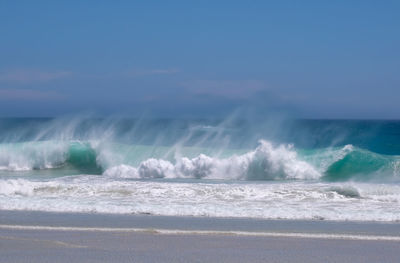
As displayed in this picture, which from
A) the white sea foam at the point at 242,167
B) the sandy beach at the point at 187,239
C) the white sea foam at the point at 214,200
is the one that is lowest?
the sandy beach at the point at 187,239

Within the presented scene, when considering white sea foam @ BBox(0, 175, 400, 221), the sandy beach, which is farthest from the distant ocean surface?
the sandy beach

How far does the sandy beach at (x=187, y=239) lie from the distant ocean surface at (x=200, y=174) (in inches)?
37.5

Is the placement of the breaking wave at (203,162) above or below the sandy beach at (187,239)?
above

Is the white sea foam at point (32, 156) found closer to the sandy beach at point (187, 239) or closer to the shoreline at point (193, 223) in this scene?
the shoreline at point (193, 223)

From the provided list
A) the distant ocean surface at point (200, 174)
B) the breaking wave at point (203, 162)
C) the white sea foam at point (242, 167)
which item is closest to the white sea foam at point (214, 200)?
the distant ocean surface at point (200, 174)

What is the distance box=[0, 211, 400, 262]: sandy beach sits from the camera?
767cm

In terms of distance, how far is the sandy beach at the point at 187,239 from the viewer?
767 centimetres

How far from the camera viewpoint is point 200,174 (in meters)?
21.6

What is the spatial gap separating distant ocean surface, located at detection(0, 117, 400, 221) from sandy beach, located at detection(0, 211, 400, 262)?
95cm

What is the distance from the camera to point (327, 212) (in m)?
11.8

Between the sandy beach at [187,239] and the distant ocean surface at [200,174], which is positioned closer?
the sandy beach at [187,239]

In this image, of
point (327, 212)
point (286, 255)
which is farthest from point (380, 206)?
point (286, 255)

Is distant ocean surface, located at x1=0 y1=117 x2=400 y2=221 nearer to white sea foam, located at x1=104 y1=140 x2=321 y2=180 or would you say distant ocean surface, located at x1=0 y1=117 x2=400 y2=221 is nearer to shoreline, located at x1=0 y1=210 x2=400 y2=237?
white sea foam, located at x1=104 y1=140 x2=321 y2=180

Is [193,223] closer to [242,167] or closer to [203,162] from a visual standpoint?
[242,167]
